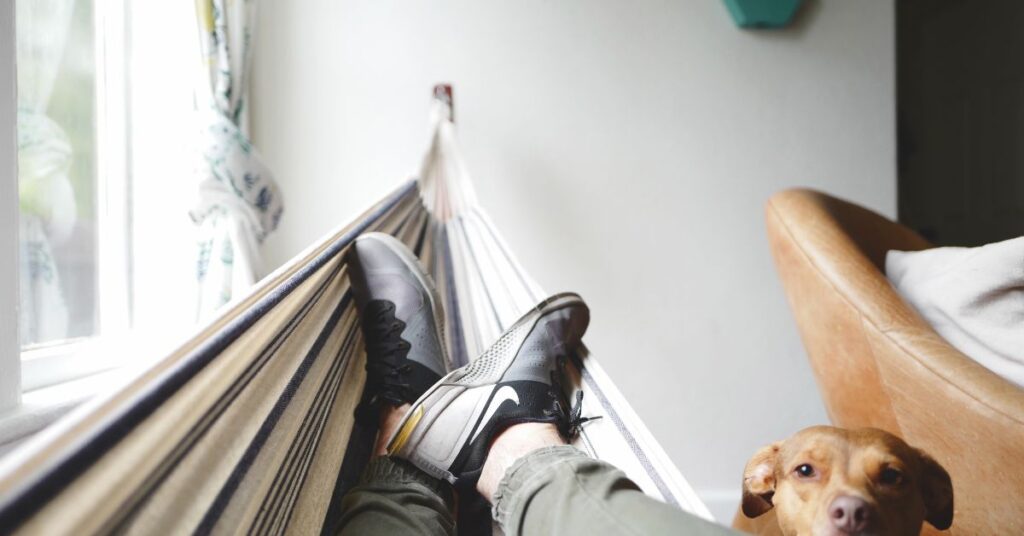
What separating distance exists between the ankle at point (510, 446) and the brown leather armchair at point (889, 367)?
1.37 ft

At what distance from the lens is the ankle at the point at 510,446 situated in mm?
639

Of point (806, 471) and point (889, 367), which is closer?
point (806, 471)

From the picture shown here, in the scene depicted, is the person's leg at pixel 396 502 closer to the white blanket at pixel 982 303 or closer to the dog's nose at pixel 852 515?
the dog's nose at pixel 852 515

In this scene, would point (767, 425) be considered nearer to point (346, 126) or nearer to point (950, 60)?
point (346, 126)

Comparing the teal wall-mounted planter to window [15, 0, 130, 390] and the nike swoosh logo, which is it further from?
window [15, 0, 130, 390]

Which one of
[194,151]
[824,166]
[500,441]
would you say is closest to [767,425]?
[824,166]

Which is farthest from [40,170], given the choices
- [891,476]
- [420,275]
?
[891,476]

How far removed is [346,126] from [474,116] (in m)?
0.38

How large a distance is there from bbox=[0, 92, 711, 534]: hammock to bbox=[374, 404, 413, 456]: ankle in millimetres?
14

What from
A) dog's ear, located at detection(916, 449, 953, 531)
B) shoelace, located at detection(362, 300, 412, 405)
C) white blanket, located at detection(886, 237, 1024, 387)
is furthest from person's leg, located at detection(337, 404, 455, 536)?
white blanket, located at detection(886, 237, 1024, 387)

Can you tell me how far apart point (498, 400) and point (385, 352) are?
244 millimetres

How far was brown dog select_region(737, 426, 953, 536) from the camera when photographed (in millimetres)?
537

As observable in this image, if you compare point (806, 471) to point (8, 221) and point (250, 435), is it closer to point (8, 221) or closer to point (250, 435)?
point (250, 435)

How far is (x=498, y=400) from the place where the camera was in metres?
0.70
